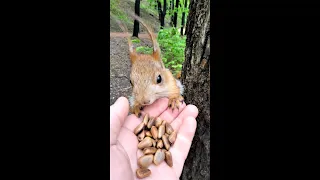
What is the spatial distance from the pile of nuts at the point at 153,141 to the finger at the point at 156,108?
0.17 ft

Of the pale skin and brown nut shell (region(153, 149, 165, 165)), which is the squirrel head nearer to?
the pale skin

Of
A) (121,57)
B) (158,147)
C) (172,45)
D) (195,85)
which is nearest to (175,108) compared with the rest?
(195,85)

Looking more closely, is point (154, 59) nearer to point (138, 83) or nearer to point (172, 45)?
point (138, 83)

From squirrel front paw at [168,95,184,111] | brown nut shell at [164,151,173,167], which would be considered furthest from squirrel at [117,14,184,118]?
brown nut shell at [164,151,173,167]

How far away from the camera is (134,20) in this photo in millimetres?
817

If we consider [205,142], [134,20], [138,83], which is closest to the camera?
[134,20]

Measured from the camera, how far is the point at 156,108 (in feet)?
3.78

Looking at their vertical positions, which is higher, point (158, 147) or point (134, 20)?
point (134, 20)

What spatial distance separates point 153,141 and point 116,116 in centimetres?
21

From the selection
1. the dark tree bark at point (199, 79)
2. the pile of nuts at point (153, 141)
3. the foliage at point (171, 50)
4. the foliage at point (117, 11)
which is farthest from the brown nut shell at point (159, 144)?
the foliage at point (171, 50)

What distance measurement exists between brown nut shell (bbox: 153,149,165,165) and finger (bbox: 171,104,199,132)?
0.55ft

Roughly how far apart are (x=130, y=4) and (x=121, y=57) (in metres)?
0.34

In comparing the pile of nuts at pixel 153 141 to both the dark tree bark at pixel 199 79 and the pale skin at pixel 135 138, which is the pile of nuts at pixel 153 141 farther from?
the dark tree bark at pixel 199 79

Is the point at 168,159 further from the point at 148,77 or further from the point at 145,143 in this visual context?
the point at 148,77
